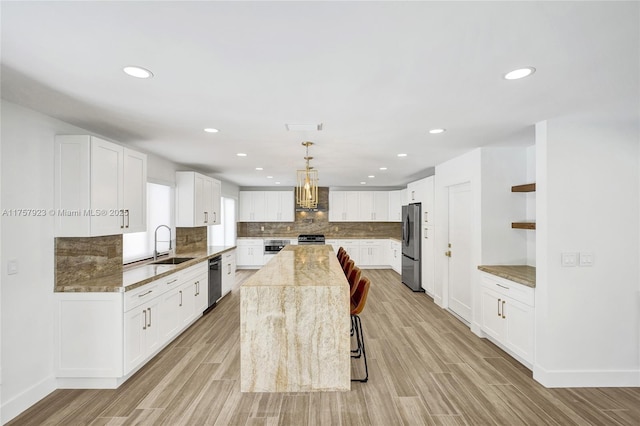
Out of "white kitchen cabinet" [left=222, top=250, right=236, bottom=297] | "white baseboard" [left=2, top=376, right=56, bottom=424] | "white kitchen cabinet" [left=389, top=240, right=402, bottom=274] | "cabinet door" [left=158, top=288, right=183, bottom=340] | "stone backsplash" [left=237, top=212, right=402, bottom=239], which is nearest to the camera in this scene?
"white baseboard" [left=2, top=376, right=56, bottom=424]

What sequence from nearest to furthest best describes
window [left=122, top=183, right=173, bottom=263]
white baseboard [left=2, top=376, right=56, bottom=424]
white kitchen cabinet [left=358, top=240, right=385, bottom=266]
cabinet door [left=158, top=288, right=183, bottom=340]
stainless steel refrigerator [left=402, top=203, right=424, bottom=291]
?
white baseboard [left=2, top=376, right=56, bottom=424] → cabinet door [left=158, top=288, right=183, bottom=340] → window [left=122, top=183, right=173, bottom=263] → stainless steel refrigerator [left=402, top=203, right=424, bottom=291] → white kitchen cabinet [left=358, top=240, right=385, bottom=266]

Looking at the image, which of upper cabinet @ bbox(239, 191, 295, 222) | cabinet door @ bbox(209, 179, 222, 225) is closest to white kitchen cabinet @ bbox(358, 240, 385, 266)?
upper cabinet @ bbox(239, 191, 295, 222)

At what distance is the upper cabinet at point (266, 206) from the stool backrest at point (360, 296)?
6203 mm

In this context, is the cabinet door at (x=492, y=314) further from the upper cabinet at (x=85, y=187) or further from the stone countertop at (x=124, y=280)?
the upper cabinet at (x=85, y=187)

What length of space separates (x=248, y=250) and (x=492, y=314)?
645 centimetres

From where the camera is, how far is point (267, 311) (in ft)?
8.18

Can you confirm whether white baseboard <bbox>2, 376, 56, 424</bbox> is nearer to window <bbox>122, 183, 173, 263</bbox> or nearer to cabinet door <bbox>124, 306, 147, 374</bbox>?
cabinet door <bbox>124, 306, 147, 374</bbox>

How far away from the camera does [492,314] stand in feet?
12.2

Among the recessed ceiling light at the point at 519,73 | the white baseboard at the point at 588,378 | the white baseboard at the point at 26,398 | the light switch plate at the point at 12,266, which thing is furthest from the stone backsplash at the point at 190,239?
the white baseboard at the point at 588,378

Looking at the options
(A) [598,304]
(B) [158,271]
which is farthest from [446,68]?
(B) [158,271]

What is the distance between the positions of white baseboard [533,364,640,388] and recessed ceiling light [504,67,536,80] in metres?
2.64

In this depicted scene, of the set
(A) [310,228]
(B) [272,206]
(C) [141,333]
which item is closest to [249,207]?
(B) [272,206]

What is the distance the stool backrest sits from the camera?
291 centimetres

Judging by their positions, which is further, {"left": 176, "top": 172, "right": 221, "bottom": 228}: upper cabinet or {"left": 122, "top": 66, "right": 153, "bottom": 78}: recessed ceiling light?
{"left": 176, "top": 172, "right": 221, "bottom": 228}: upper cabinet
